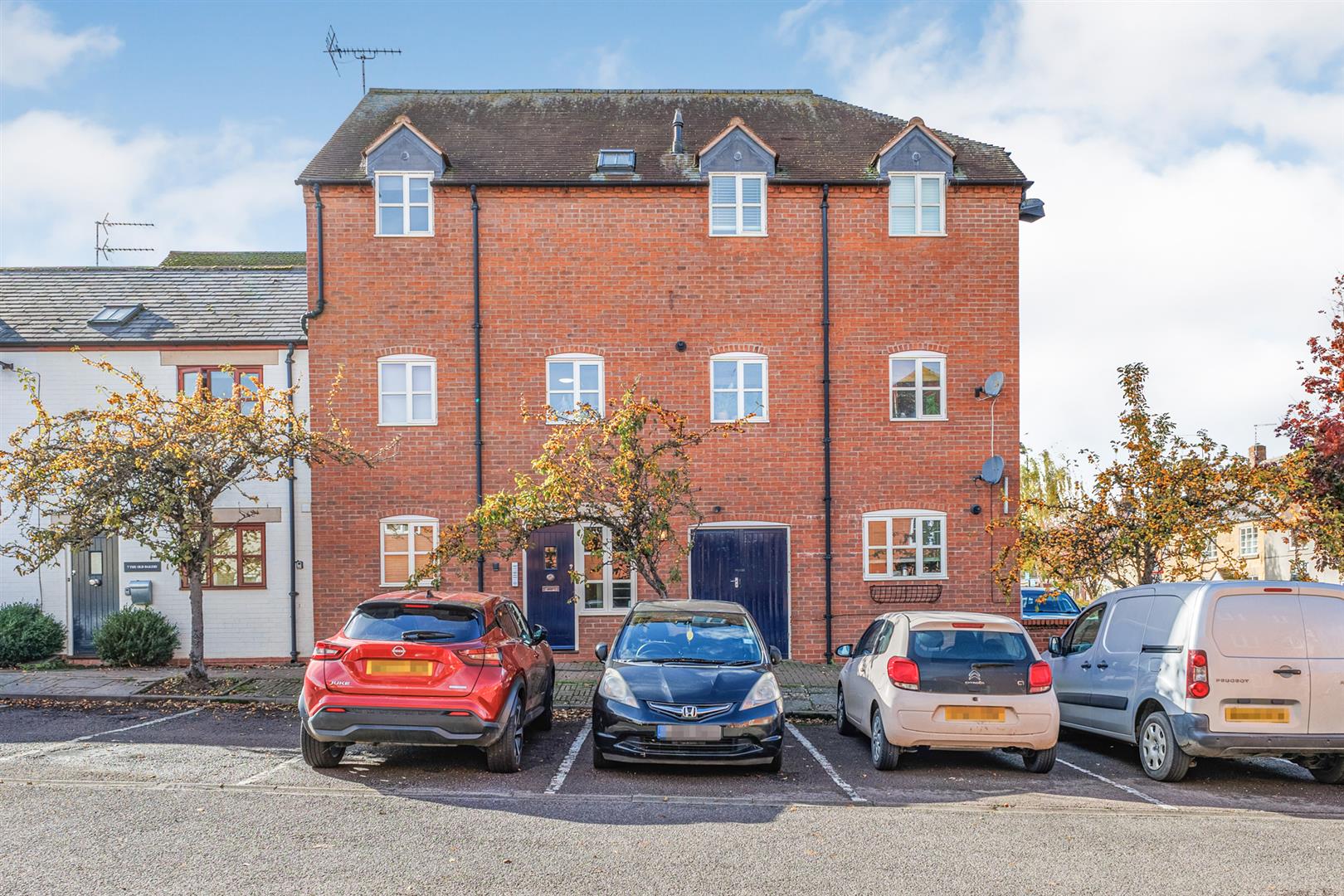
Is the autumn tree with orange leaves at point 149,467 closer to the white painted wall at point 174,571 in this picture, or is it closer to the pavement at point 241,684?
the pavement at point 241,684

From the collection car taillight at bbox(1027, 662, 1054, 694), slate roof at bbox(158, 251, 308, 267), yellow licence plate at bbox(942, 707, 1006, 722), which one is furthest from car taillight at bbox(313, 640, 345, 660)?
slate roof at bbox(158, 251, 308, 267)

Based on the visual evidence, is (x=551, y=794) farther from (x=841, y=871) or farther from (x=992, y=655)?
(x=992, y=655)

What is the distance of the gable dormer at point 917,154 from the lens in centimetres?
1809

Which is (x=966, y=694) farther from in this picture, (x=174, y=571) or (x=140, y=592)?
(x=140, y=592)

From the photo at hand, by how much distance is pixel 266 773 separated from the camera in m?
9.16

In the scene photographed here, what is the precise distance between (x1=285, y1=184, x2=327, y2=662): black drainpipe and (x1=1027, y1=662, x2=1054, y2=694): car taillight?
12.3 meters

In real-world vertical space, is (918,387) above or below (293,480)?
above

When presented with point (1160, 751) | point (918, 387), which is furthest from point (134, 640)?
point (1160, 751)

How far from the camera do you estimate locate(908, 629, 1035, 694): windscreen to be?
9438 millimetres

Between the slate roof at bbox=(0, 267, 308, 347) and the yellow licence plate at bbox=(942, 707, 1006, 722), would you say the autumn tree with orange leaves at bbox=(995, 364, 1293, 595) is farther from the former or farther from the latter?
the slate roof at bbox=(0, 267, 308, 347)

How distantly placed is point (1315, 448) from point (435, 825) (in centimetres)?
1581

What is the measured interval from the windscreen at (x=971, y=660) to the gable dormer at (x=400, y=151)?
1227 cm

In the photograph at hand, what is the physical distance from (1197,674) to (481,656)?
243 inches

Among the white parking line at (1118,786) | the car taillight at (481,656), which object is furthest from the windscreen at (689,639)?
the white parking line at (1118,786)
